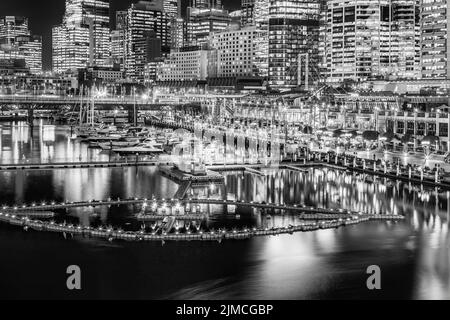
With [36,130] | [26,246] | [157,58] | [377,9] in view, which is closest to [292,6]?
[377,9]

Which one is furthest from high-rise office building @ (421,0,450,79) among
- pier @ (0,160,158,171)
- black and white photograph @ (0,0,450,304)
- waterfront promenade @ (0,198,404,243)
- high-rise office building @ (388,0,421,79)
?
waterfront promenade @ (0,198,404,243)

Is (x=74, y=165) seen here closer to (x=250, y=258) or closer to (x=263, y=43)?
(x=250, y=258)

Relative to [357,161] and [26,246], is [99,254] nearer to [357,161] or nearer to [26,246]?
[26,246]

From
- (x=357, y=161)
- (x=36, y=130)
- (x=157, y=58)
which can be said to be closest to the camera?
(x=357, y=161)

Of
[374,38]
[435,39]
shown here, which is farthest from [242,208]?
[374,38]

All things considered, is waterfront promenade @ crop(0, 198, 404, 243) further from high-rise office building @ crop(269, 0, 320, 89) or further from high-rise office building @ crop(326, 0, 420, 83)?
high-rise office building @ crop(269, 0, 320, 89)

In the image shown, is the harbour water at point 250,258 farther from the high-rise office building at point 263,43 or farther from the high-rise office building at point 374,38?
the high-rise office building at point 263,43
